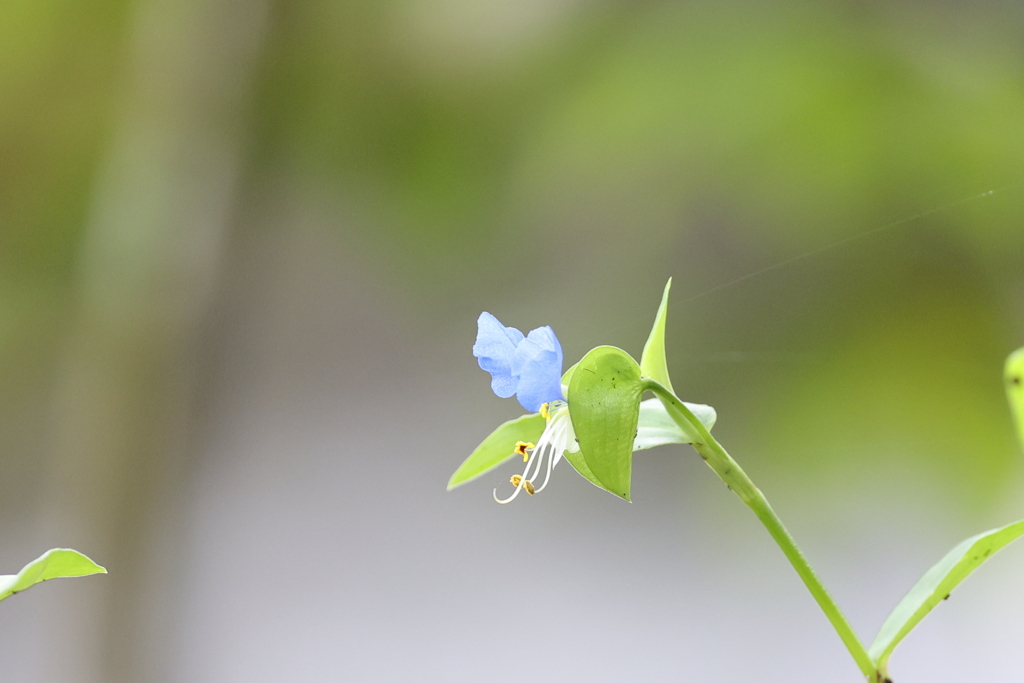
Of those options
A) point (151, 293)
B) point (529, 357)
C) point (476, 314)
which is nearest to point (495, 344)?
point (529, 357)

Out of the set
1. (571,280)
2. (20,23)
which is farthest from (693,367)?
(20,23)

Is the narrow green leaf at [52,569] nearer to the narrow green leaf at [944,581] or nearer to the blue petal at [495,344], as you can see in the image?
the blue petal at [495,344]

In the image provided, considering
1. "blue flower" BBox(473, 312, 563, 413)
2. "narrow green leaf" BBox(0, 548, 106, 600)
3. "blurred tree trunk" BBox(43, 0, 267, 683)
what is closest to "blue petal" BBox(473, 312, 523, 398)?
"blue flower" BBox(473, 312, 563, 413)

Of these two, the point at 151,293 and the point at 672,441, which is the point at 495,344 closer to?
the point at 672,441

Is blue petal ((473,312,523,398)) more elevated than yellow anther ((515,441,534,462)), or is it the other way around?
blue petal ((473,312,523,398))

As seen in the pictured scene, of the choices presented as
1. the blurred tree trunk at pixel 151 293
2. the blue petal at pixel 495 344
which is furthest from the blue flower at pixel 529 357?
the blurred tree trunk at pixel 151 293

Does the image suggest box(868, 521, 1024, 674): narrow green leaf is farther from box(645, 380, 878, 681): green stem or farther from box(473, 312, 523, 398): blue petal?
box(473, 312, 523, 398): blue petal

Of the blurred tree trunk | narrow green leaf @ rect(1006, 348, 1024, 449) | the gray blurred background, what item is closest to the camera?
narrow green leaf @ rect(1006, 348, 1024, 449)
